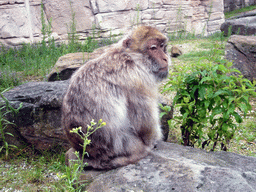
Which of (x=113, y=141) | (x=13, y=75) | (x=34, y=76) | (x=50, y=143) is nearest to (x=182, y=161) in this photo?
(x=113, y=141)

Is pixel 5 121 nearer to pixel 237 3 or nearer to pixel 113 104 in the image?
pixel 113 104

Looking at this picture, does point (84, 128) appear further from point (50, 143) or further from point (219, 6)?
point (219, 6)

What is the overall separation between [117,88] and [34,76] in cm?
464

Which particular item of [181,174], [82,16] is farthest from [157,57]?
[82,16]

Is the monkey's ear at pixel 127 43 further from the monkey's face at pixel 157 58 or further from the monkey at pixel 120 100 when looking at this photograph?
the monkey's face at pixel 157 58

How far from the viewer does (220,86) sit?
244 cm

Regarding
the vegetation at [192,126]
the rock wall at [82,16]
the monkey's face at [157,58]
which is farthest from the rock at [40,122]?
the rock wall at [82,16]

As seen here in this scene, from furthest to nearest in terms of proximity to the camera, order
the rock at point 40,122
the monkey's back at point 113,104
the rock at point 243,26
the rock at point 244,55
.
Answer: the rock at point 243,26 < the rock at point 244,55 < the rock at point 40,122 < the monkey's back at point 113,104

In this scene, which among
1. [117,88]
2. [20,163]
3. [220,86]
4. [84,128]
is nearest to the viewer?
[84,128]

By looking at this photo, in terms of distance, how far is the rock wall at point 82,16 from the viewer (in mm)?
9414

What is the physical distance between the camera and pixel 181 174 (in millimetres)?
1973

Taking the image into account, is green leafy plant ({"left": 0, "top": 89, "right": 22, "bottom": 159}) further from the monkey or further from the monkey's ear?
the monkey's ear

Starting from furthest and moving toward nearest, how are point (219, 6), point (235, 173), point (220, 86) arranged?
point (219, 6), point (220, 86), point (235, 173)

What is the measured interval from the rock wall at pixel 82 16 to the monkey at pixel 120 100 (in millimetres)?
6156
